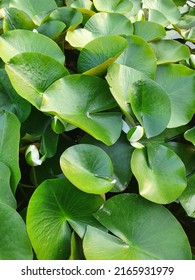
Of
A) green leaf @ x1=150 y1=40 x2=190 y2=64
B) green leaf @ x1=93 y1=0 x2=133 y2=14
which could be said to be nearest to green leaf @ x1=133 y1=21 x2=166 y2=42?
green leaf @ x1=150 y1=40 x2=190 y2=64

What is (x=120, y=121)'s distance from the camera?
70 centimetres

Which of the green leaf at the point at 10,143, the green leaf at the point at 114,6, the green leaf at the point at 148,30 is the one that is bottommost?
the green leaf at the point at 10,143

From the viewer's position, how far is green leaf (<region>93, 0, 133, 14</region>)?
1.00 metres

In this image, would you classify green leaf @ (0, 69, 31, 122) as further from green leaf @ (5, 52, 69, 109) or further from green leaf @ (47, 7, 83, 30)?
green leaf @ (47, 7, 83, 30)

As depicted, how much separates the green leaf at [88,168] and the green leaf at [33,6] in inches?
20.2

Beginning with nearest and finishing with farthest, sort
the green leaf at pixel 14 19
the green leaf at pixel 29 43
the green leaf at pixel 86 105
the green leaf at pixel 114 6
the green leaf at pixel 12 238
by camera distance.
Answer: the green leaf at pixel 12 238 < the green leaf at pixel 86 105 < the green leaf at pixel 29 43 < the green leaf at pixel 14 19 < the green leaf at pixel 114 6

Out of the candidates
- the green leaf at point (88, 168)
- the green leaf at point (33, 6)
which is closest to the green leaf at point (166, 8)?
the green leaf at point (33, 6)

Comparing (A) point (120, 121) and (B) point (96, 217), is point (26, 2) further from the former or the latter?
(B) point (96, 217)

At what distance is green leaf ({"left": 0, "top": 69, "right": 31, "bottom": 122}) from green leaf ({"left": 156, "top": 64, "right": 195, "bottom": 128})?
0.29m

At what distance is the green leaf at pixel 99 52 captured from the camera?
29.2 inches

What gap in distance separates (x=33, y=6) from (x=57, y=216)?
623 mm

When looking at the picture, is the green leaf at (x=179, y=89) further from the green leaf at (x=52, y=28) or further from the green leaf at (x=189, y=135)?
the green leaf at (x=52, y=28)

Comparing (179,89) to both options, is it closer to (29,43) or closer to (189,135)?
(189,135)

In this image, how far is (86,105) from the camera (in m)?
0.71
